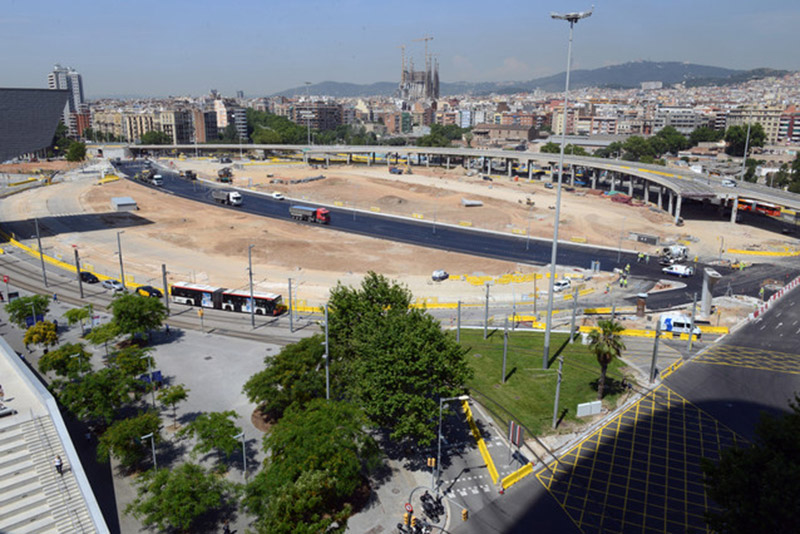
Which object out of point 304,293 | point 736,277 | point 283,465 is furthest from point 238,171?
point 283,465

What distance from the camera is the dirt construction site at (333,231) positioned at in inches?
3049

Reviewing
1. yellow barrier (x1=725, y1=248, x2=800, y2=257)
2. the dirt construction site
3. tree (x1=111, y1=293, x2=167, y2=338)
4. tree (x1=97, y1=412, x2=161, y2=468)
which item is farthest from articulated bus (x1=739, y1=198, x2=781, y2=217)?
tree (x1=97, y1=412, x2=161, y2=468)

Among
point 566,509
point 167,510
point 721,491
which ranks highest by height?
point 721,491

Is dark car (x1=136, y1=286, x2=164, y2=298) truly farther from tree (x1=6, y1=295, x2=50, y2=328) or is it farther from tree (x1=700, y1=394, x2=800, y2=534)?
tree (x1=700, y1=394, x2=800, y2=534)

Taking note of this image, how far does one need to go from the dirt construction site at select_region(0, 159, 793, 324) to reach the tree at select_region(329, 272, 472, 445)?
104ft

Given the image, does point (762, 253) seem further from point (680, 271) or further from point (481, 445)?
point (481, 445)

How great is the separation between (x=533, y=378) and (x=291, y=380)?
66.0 feet

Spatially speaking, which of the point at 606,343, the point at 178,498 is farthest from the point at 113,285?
the point at 606,343

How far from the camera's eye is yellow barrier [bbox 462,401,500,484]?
1314 inches

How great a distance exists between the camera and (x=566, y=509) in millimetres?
30156

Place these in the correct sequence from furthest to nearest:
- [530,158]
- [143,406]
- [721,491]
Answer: [530,158], [143,406], [721,491]

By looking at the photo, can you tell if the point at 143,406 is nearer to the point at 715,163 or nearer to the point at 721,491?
the point at 721,491

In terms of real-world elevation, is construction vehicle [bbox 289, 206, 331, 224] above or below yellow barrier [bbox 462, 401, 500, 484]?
above

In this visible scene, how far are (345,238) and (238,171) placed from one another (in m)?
102
